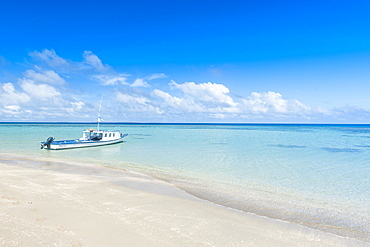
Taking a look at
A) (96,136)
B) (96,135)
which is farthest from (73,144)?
(96,135)

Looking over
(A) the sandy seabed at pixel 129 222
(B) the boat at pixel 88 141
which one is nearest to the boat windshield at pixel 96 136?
(B) the boat at pixel 88 141

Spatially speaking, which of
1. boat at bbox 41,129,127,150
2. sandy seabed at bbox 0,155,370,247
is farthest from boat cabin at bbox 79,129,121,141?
sandy seabed at bbox 0,155,370,247

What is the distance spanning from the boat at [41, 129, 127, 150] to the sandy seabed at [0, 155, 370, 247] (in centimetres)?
2315

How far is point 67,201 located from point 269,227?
7.16 meters

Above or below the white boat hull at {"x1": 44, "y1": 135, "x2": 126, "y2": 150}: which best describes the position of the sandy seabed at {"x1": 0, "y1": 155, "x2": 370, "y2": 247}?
above

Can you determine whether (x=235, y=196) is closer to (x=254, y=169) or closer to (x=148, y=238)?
(x=148, y=238)

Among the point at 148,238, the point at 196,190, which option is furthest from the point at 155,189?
the point at 148,238

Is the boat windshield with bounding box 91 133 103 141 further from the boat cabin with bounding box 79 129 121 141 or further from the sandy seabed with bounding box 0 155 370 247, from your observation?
the sandy seabed with bounding box 0 155 370 247

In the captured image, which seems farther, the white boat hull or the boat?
the boat

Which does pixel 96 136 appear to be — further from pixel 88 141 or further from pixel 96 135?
pixel 88 141

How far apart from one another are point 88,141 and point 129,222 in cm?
3185

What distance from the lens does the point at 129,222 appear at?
737cm

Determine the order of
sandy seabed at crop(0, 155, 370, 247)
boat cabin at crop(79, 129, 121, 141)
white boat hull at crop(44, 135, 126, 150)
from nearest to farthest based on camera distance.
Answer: sandy seabed at crop(0, 155, 370, 247) → white boat hull at crop(44, 135, 126, 150) → boat cabin at crop(79, 129, 121, 141)

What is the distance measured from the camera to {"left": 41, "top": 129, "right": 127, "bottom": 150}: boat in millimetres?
32094
